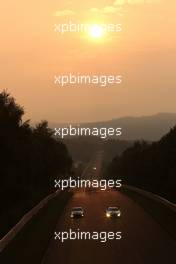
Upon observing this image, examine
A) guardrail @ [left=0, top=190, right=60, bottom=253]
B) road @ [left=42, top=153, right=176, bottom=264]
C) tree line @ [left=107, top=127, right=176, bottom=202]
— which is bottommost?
road @ [left=42, top=153, right=176, bottom=264]

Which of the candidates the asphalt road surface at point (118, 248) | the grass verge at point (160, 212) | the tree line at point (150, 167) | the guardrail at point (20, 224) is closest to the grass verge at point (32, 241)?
the guardrail at point (20, 224)

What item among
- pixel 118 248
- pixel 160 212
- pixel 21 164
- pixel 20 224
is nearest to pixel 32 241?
pixel 20 224

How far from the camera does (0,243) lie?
25.9m

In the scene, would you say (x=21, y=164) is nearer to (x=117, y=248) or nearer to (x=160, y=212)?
(x=117, y=248)

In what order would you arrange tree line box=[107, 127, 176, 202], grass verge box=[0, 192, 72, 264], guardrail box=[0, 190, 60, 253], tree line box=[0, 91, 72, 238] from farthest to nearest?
tree line box=[107, 127, 176, 202], tree line box=[0, 91, 72, 238], guardrail box=[0, 190, 60, 253], grass verge box=[0, 192, 72, 264]

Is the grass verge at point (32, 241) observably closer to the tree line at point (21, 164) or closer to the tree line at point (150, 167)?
the tree line at point (21, 164)

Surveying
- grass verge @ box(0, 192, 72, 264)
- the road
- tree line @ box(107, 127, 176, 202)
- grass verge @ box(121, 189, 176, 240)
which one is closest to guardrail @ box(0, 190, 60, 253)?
grass verge @ box(0, 192, 72, 264)

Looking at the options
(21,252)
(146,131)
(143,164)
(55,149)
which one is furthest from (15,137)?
(146,131)

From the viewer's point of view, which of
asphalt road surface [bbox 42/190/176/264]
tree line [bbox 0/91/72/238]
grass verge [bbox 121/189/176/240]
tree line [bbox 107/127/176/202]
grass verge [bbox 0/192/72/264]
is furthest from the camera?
grass verge [bbox 121/189/176/240]

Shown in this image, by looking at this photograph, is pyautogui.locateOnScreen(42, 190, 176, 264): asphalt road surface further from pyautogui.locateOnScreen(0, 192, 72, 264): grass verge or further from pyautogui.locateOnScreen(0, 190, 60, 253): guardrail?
pyautogui.locateOnScreen(0, 190, 60, 253): guardrail

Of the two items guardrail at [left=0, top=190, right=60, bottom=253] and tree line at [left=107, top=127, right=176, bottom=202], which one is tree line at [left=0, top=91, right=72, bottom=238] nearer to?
guardrail at [left=0, top=190, right=60, bottom=253]

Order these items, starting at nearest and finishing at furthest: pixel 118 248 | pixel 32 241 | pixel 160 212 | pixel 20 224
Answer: pixel 118 248 → pixel 32 241 → pixel 20 224 → pixel 160 212

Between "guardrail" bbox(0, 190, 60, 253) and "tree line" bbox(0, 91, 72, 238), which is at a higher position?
"tree line" bbox(0, 91, 72, 238)

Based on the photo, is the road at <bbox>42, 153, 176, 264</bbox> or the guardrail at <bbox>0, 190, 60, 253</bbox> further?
the guardrail at <bbox>0, 190, 60, 253</bbox>
